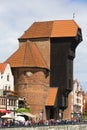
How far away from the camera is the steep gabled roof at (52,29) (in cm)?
11119

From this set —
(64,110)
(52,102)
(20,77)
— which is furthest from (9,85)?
(64,110)

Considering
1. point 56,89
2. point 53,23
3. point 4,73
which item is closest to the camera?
point 4,73

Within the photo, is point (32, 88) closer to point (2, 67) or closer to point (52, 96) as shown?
point (52, 96)

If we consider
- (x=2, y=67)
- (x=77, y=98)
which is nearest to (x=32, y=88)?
(x=2, y=67)

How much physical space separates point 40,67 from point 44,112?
9.48m

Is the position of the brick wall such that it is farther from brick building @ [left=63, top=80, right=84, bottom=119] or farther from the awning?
brick building @ [left=63, top=80, right=84, bottom=119]

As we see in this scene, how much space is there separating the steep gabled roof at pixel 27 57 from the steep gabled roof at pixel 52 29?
3.93 metres

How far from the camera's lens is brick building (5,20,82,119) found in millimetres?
104125

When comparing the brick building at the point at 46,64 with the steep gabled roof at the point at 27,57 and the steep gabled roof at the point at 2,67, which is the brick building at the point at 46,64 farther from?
the steep gabled roof at the point at 2,67

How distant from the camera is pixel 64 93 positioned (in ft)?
360

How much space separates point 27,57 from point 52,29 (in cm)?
1072

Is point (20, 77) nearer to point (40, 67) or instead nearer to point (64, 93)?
point (40, 67)

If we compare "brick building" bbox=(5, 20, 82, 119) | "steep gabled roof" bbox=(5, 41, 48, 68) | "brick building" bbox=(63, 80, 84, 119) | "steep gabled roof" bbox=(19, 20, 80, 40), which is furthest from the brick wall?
"brick building" bbox=(63, 80, 84, 119)

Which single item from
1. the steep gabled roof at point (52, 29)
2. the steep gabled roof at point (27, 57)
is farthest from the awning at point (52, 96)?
the steep gabled roof at point (52, 29)
